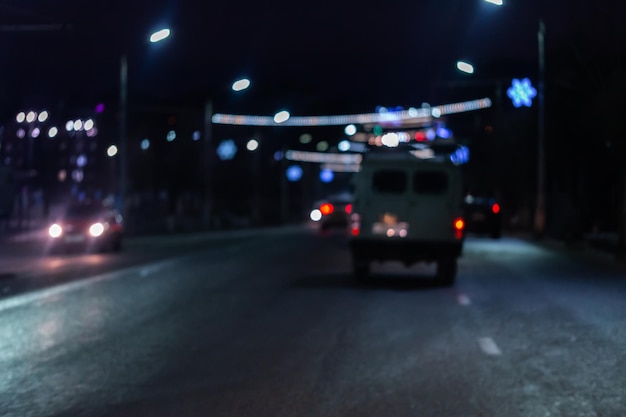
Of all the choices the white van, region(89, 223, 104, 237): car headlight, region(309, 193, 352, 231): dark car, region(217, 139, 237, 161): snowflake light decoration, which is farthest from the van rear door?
region(217, 139, 237, 161): snowflake light decoration

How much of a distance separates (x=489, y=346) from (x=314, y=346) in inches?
84.2

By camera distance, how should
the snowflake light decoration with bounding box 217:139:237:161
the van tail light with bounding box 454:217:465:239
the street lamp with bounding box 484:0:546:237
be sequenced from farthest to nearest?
the snowflake light decoration with bounding box 217:139:237:161, the street lamp with bounding box 484:0:546:237, the van tail light with bounding box 454:217:465:239

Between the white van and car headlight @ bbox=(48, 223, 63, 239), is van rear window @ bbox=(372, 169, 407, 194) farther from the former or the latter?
car headlight @ bbox=(48, 223, 63, 239)

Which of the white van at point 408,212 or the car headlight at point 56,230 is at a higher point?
the white van at point 408,212

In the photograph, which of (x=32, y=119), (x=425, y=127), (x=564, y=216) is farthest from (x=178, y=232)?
(x=425, y=127)

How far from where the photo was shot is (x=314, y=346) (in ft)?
38.7

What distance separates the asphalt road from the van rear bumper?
625mm

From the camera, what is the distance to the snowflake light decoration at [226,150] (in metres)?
80.3

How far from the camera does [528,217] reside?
54.6 meters

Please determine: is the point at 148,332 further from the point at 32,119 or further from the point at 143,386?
the point at 32,119

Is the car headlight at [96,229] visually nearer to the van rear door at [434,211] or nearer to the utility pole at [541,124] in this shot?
the van rear door at [434,211]

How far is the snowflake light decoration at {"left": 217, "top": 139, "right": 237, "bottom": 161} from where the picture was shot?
80.3 metres

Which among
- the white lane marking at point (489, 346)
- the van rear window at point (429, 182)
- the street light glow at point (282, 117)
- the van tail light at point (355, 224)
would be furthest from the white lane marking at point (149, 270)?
the street light glow at point (282, 117)

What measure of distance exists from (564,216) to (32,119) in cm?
2206
